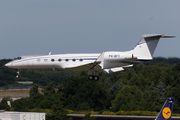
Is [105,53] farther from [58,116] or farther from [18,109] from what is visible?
[18,109]

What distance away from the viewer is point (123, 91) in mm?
92500

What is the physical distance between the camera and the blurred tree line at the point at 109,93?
8112 centimetres

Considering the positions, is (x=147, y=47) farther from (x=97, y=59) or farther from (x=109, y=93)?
(x=109, y=93)

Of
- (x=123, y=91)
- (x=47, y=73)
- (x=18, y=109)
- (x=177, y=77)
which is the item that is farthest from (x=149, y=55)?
(x=47, y=73)

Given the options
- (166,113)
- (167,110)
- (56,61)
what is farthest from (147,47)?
(56,61)

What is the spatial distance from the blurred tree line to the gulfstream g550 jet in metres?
28.6

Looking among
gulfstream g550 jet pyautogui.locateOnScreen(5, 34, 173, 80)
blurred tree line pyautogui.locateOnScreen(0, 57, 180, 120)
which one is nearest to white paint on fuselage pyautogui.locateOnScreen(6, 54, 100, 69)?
gulfstream g550 jet pyautogui.locateOnScreen(5, 34, 173, 80)

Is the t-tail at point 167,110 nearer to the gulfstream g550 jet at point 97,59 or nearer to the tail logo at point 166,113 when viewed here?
the tail logo at point 166,113

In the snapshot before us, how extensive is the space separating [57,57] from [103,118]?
Answer: 2915cm

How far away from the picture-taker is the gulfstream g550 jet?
36188mm

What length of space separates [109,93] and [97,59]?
70209 millimetres

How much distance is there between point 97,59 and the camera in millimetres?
35562

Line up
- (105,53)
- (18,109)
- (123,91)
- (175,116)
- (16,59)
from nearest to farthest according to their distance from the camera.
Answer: (105,53), (16,59), (175,116), (18,109), (123,91)

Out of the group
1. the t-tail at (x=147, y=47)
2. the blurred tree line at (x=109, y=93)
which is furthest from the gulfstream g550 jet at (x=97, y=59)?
the blurred tree line at (x=109, y=93)
